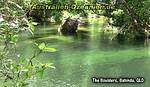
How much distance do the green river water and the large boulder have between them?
4.21 m

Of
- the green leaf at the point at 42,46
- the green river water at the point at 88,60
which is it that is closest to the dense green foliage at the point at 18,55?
the green leaf at the point at 42,46

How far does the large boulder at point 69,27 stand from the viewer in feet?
129

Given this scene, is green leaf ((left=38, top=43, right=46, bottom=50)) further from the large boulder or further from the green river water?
the large boulder

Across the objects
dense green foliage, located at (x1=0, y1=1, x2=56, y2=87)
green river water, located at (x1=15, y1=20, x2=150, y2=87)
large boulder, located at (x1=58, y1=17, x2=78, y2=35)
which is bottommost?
green river water, located at (x1=15, y1=20, x2=150, y2=87)

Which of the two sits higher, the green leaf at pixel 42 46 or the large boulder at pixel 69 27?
the green leaf at pixel 42 46

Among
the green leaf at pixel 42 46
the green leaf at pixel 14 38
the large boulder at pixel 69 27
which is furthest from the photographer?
the large boulder at pixel 69 27

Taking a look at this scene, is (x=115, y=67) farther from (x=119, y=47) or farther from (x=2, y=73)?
(x=2, y=73)

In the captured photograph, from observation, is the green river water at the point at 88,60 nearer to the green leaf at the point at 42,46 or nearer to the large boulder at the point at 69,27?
the large boulder at the point at 69,27

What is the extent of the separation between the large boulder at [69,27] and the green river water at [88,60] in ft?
13.8

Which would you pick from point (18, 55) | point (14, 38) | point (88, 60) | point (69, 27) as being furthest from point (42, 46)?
point (69, 27)

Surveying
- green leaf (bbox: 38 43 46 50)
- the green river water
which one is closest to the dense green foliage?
green leaf (bbox: 38 43 46 50)

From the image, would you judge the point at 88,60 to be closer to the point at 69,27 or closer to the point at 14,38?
the point at 69,27

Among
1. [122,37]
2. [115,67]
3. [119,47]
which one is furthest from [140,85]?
[122,37]

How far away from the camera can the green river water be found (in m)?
19.7
